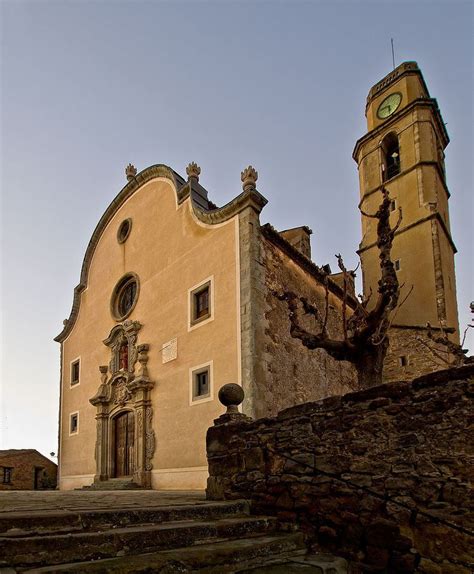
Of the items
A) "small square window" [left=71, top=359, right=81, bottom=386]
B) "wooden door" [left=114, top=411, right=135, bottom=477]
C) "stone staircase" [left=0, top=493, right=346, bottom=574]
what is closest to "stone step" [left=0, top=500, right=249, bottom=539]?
"stone staircase" [left=0, top=493, right=346, bottom=574]

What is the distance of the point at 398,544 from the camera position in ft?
14.1

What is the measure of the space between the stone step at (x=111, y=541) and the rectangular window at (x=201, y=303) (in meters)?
7.93

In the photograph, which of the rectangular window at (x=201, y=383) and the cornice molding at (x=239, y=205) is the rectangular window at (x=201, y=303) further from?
the cornice molding at (x=239, y=205)

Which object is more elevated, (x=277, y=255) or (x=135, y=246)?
(x=135, y=246)

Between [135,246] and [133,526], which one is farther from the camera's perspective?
[135,246]

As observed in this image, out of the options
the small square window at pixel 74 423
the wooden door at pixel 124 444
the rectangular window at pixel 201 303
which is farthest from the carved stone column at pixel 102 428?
the rectangular window at pixel 201 303

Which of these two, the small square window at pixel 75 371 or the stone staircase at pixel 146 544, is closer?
the stone staircase at pixel 146 544

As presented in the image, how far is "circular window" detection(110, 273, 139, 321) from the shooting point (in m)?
16.1

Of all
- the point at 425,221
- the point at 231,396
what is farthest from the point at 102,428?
the point at 425,221

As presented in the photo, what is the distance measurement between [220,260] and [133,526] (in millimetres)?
8718

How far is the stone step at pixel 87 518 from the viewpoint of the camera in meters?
3.79

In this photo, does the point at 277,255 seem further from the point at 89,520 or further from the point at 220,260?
the point at 89,520

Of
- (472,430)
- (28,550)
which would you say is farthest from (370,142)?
(28,550)

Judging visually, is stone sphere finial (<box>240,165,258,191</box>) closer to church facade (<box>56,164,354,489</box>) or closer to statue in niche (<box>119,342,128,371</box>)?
church facade (<box>56,164,354,489</box>)
